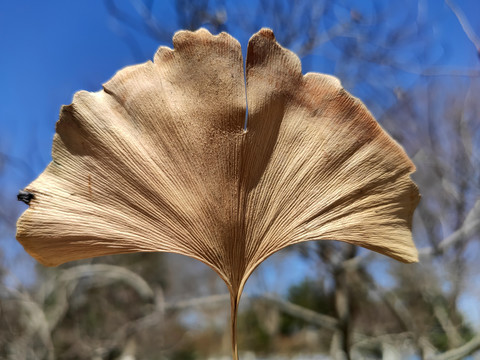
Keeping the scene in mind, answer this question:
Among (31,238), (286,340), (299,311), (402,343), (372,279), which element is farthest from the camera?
(286,340)

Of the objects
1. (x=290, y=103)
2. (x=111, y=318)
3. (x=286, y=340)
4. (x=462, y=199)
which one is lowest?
(x=286, y=340)

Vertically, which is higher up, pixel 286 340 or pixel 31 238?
pixel 31 238

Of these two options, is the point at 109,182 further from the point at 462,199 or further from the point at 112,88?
the point at 462,199

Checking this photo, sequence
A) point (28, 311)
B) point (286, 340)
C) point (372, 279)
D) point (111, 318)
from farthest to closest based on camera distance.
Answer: point (286, 340), point (111, 318), point (28, 311), point (372, 279)

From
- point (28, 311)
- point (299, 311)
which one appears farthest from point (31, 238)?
point (28, 311)

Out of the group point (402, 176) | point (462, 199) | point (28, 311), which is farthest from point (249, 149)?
point (28, 311)

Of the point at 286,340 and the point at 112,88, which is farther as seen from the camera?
the point at 286,340
